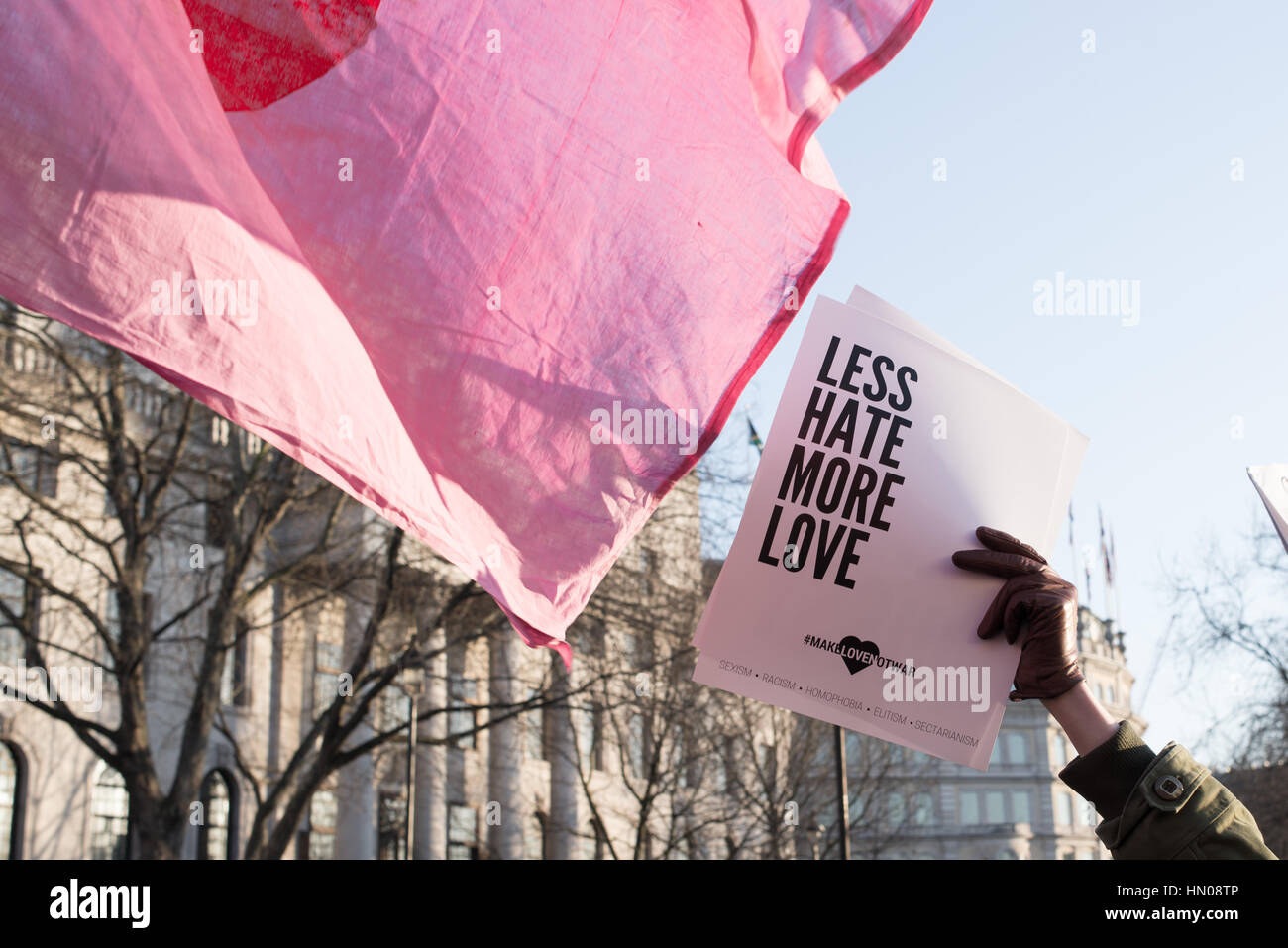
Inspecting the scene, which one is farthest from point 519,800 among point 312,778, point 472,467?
point 472,467

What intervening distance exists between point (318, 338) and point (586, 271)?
61 centimetres

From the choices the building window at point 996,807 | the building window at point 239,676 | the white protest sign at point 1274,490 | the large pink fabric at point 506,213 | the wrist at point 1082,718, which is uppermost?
the building window at point 996,807

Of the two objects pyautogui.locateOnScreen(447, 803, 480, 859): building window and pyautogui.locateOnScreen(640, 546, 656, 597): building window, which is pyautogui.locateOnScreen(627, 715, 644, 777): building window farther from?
pyautogui.locateOnScreen(640, 546, 656, 597): building window

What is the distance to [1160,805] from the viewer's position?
2164 millimetres

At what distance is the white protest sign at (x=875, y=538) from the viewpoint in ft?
8.79

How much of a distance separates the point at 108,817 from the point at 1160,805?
30332mm

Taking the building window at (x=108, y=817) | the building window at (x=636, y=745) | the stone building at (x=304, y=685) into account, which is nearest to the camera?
the stone building at (x=304, y=685)

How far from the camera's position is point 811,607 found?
2.72 m

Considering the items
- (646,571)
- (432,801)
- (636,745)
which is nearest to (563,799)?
(636,745)

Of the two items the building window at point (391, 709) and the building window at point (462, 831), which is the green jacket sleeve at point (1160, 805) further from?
the building window at point (462, 831)

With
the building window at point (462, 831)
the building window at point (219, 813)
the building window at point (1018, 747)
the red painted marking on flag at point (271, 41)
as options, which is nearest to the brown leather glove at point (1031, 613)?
the red painted marking on flag at point (271, 41)

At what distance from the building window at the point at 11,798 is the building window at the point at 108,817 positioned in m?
1.71

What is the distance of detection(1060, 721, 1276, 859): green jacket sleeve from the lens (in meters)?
2.12

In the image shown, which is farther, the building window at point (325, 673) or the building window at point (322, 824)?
the building window at point (322, 824)
